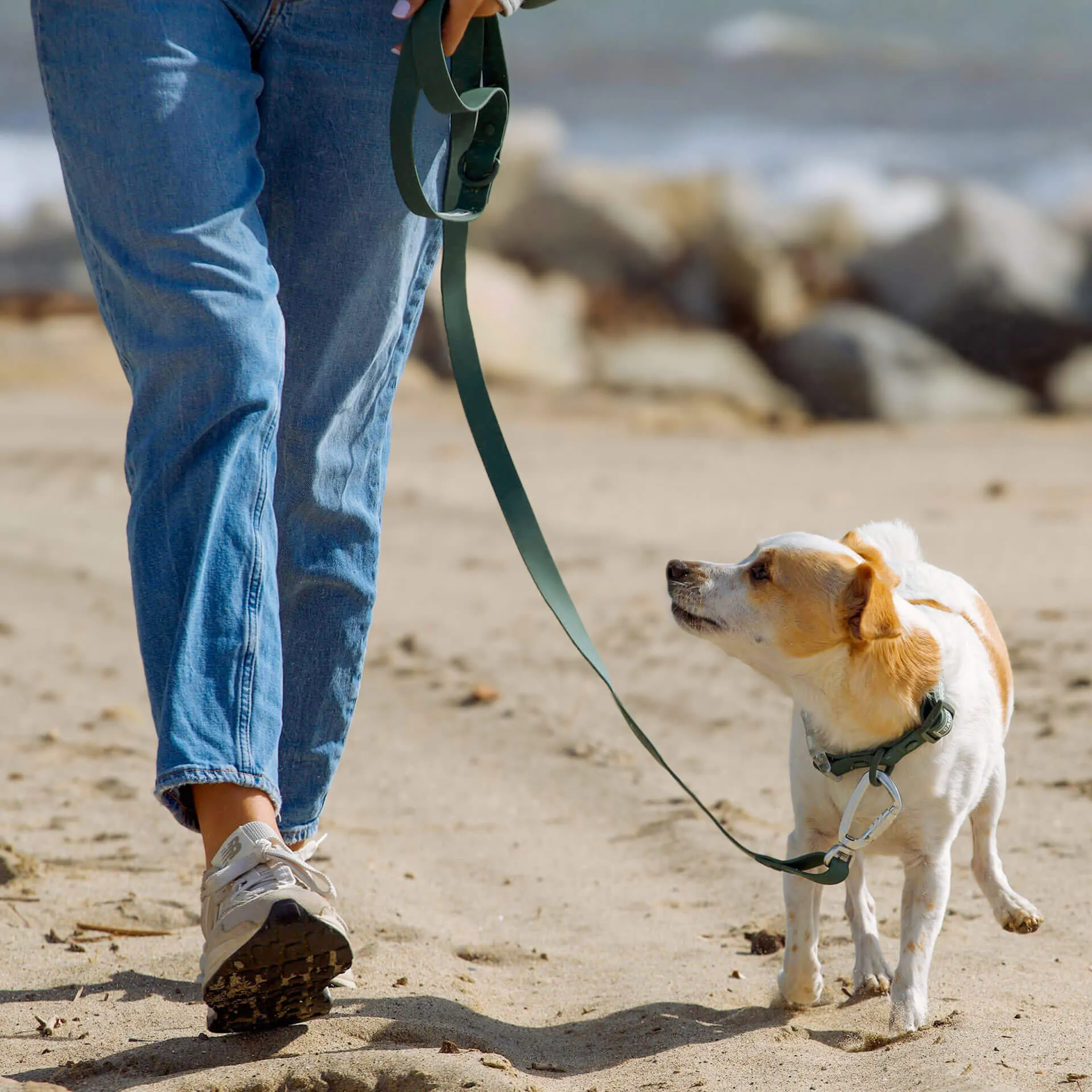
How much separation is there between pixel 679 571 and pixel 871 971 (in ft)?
2.86

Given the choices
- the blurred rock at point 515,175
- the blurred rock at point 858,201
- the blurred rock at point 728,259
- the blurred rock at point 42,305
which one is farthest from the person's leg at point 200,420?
the blurred rock at point 515,175

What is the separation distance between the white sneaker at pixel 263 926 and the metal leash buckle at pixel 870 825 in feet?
3.12

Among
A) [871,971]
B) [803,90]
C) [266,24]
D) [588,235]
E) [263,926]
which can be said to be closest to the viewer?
[263,926]

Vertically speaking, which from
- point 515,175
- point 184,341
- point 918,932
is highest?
point 515,175

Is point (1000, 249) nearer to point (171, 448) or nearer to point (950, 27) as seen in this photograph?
point (171, 448)

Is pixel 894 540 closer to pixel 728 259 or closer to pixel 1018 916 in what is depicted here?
pixel 1018 916

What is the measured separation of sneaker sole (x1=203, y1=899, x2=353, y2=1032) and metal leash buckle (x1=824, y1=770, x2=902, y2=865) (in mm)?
952

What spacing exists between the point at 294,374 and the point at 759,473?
6584 millimetres

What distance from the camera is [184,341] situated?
6.75 feet

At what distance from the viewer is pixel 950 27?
87.8ft

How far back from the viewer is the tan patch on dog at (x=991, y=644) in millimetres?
2945

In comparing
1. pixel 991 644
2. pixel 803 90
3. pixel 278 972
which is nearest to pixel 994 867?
pixel 991 644

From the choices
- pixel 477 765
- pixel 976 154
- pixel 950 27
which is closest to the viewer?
pixel 477 765

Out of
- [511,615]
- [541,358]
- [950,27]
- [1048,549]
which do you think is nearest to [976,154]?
[950,27]
